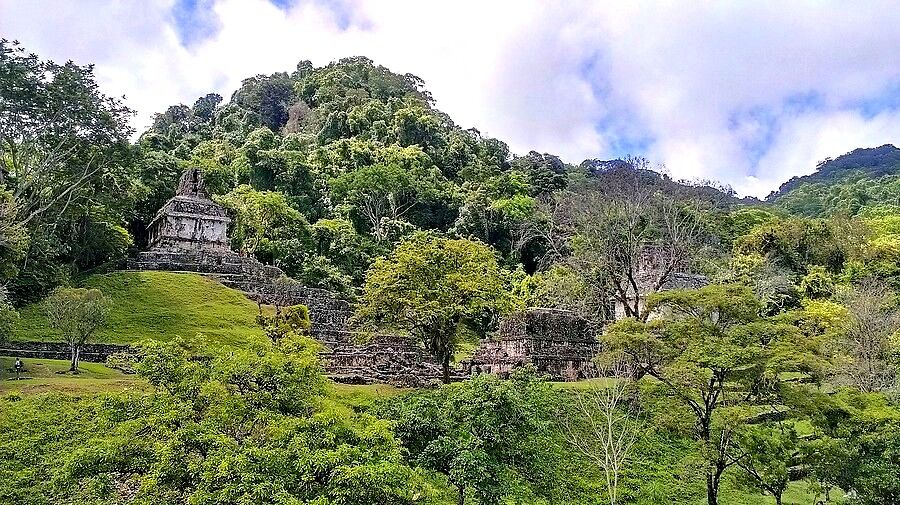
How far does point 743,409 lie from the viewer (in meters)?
18.1

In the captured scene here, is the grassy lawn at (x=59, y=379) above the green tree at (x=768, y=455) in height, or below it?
above

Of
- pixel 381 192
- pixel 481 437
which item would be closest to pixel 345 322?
pixel 481 437

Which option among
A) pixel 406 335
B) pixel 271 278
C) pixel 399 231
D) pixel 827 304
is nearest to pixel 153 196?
pixel 271 278

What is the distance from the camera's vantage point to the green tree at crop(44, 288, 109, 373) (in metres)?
22.5

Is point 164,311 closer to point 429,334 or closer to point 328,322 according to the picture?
point 328,322

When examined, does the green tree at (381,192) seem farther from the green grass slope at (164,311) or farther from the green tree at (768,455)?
the green tree at (768,455)

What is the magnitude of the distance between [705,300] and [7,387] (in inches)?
803

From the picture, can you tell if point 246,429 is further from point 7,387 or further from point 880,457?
point 880,457

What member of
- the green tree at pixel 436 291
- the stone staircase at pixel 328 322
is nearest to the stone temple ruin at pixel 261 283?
the stone staircase at pixel 328 322

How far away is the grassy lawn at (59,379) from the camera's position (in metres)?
19.5

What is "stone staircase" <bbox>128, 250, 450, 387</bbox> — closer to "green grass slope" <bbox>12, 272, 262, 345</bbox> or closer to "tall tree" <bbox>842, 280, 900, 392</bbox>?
"green grass slope" <bbox>12, 272, 262, 345</bbox>

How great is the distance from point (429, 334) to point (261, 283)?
511 inches

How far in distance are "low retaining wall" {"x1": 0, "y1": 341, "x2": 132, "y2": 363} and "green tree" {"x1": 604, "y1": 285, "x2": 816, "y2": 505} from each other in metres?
18.1

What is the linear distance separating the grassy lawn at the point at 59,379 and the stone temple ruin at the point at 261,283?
24.5 feet
